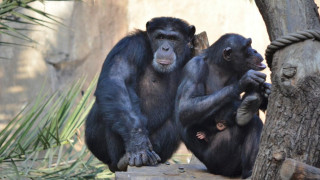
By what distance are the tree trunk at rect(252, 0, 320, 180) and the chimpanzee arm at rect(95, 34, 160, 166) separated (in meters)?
2.16

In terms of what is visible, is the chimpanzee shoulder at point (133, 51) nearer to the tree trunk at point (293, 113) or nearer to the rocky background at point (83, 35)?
the tree trunk at point (293, 113)

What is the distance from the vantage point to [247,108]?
16.1ft

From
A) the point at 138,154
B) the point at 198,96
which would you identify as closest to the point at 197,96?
the point at 198,96

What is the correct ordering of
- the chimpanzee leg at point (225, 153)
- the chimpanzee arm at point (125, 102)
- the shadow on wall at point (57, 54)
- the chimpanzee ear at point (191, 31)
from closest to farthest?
the chimpanzee leg at point (225, 153) → the chimpanzee arm at point (125, 102) → the chimpanzee ear at point (191, 31) → the shadow on wall at point (57, 54)

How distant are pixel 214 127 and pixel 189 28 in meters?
1.65

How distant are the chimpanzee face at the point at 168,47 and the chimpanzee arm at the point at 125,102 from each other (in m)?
0.18

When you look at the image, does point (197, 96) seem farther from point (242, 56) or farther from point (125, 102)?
point (125, 102)

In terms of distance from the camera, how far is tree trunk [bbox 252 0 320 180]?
3609 millimetres

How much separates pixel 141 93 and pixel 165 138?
0.55 m

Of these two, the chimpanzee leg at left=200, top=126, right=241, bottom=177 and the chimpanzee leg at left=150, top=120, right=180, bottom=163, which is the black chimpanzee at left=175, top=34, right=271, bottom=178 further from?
the chimpanzee leg at left=150, top=120, right=180, bottom=163

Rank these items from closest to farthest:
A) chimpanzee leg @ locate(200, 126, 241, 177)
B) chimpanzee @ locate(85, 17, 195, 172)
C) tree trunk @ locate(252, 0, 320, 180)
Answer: tree trunk @ locate(252, 0, 320, 180) → chimpanzee leg @ locate(200, 126, 241, 177) → chimpanzee @ locate(85, 17, 195, 172)

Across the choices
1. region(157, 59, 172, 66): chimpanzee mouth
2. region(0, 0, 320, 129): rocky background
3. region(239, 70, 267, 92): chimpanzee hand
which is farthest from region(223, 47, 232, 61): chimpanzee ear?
region(0, 0, 320, 129): rocky background

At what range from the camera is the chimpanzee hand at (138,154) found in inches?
223

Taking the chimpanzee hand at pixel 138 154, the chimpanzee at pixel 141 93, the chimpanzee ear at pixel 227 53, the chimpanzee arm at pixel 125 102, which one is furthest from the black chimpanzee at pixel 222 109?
the chimpanzee at pixel 141 93
